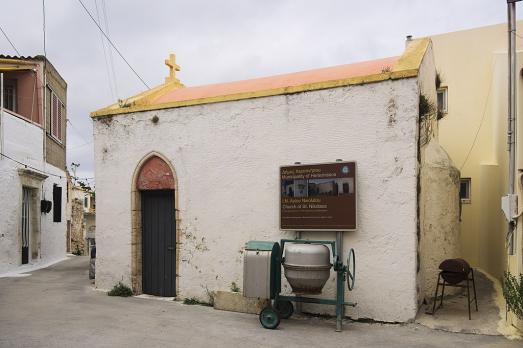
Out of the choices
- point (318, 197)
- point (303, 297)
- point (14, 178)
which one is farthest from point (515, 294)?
point (14, 178)

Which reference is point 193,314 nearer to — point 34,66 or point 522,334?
point 522,334

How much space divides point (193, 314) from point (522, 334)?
5.07 metres

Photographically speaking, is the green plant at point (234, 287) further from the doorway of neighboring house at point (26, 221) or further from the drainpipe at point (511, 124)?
the doorway of neighboring house at point (26, 221)

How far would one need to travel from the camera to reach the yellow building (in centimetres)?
1109

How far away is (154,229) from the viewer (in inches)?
384

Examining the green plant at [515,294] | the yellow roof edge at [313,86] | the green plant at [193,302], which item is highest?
the yellow roof edge at [313,86]

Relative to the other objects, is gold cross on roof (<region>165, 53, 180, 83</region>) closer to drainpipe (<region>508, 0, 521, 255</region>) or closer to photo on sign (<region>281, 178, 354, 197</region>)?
photo on sign (<region>281, 178, 354, 197</region>)

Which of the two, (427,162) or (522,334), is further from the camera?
(427,162)

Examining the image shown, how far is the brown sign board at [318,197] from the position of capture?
759 cm

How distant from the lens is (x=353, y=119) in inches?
307

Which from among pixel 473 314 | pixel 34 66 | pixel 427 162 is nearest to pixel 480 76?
pixel 427 162

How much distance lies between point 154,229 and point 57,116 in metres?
9.92

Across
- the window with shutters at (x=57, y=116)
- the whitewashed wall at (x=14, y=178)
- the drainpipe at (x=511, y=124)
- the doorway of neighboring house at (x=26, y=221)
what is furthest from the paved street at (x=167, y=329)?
the window with shutters at (x=57, y=116)

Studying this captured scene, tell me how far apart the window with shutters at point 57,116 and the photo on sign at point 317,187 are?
11.8 m
